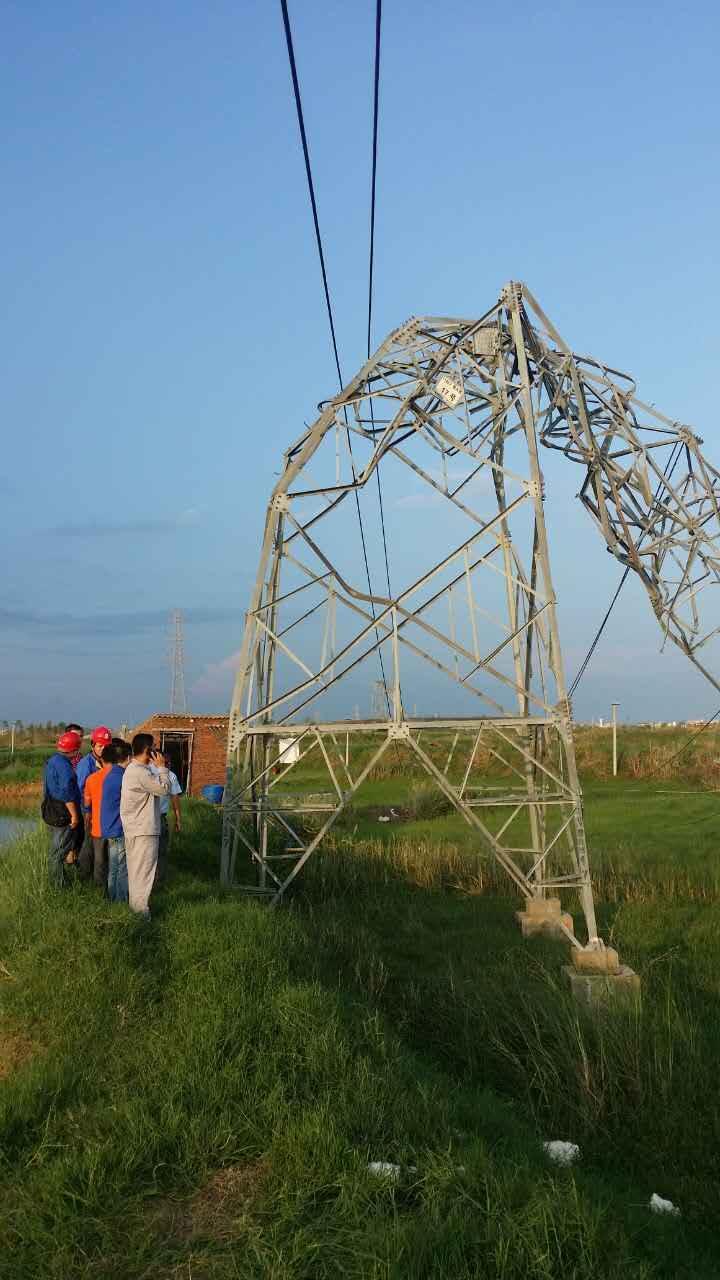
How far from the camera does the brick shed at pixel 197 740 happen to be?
33.8 metres

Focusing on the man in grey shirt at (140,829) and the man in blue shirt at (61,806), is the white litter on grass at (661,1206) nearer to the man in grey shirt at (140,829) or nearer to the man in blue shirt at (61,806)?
the man in grey shirt at (140,829)

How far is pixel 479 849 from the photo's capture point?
18.5 meters

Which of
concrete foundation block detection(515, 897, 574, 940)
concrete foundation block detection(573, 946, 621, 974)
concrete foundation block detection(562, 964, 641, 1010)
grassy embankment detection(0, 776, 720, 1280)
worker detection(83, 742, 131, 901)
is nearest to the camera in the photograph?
grassy embankment detection(0, 776, 720, 1280)

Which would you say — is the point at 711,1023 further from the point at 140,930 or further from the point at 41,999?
the point at 41,999

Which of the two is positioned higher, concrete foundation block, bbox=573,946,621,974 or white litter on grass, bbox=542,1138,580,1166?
concrete foundation block, bbox=573,946,621,974

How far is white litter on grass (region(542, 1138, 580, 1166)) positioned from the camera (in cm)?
550

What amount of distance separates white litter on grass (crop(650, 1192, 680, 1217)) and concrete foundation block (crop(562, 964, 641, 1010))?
11.4 ft

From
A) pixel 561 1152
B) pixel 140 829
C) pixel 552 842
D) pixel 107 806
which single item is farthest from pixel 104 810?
pixel 561 1152

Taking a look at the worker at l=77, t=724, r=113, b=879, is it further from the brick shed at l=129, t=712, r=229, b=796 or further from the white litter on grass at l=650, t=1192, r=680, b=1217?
the brick shed at l=129, t=712, r=229, b=796

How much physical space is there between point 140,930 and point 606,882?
8.72 metres

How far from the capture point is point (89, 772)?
11602mm

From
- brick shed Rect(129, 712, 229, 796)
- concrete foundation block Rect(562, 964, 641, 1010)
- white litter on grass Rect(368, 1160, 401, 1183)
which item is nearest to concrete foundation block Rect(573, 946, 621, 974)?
concrete foundation block Rect(562, 964, 641, 1010)

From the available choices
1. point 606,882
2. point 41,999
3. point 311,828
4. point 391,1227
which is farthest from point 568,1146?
point 311,828

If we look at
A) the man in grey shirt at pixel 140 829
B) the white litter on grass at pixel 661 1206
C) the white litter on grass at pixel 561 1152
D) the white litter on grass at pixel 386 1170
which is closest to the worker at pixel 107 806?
the man in grey shirt at pixel 140 829
